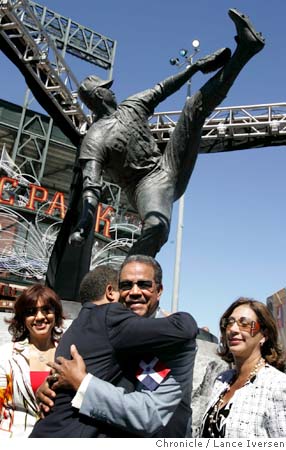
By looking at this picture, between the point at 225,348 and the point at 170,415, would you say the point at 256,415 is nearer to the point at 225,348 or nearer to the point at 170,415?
the point at 170,415

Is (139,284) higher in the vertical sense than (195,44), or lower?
lower

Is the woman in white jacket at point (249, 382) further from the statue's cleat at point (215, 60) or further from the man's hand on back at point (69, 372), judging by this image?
the statue's cleat at point (215, 60)

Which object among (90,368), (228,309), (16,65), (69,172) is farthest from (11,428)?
(69,172)

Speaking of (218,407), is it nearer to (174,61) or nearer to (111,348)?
(111,348)

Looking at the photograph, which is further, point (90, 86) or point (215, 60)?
point (90, 86)

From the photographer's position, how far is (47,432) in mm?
1461

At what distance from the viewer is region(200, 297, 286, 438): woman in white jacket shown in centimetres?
167

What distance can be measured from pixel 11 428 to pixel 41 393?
57 centimetres

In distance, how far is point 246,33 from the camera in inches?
158

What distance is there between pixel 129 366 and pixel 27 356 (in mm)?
821

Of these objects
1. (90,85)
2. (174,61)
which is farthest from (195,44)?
(90,85)

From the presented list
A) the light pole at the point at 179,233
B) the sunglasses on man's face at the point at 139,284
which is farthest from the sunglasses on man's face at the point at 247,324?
the light pole at the point at 179,233

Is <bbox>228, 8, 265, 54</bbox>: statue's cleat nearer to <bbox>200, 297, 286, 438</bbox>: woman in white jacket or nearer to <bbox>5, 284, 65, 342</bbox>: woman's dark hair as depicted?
<bbox>200, 297, 286, 438</bbox>: woman in white jacket

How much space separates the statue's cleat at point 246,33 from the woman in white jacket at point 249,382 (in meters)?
2.78
